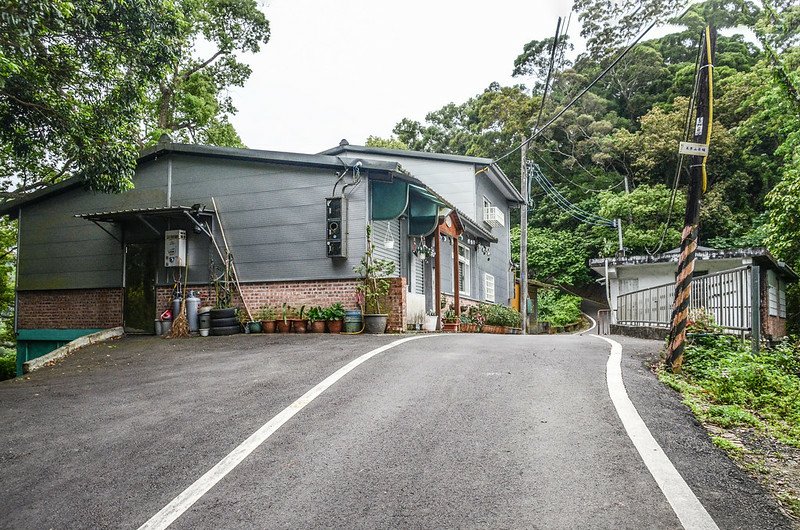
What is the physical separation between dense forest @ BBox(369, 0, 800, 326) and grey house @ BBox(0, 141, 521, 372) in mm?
14237

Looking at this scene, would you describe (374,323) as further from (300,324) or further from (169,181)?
(169,181)

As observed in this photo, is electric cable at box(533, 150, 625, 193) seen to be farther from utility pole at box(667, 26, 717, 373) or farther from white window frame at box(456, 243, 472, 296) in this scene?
utility pole at box(667, 26, 717, 373)

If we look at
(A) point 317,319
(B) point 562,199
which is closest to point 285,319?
(A) point 317,319

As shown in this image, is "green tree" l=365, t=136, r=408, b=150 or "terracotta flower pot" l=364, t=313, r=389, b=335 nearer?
"terracotta flower pot" l=364, t=313, r=389, b=335

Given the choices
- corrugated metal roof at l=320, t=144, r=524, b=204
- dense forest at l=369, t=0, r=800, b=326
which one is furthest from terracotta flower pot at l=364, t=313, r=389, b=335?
dense forest at l=369, t=0, r=800, b=326

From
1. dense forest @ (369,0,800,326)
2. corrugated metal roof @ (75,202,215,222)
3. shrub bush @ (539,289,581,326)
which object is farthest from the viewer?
shrub bush @ (539,289,581,326)

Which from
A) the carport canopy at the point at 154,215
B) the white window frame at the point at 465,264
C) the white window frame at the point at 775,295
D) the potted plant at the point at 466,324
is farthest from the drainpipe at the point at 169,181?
the white window frame at the point at 775,295

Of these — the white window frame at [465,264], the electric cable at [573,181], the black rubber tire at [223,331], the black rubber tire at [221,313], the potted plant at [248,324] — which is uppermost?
the electric cable at [573,181]

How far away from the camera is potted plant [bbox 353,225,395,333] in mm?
13578

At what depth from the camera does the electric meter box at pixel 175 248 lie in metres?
15.2

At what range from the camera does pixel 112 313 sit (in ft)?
53.8

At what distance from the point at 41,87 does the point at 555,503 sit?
10606mm

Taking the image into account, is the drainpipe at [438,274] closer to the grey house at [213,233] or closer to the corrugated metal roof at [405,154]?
the grey house at [213,233]

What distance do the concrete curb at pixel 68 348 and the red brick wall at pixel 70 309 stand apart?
113 centimetres
